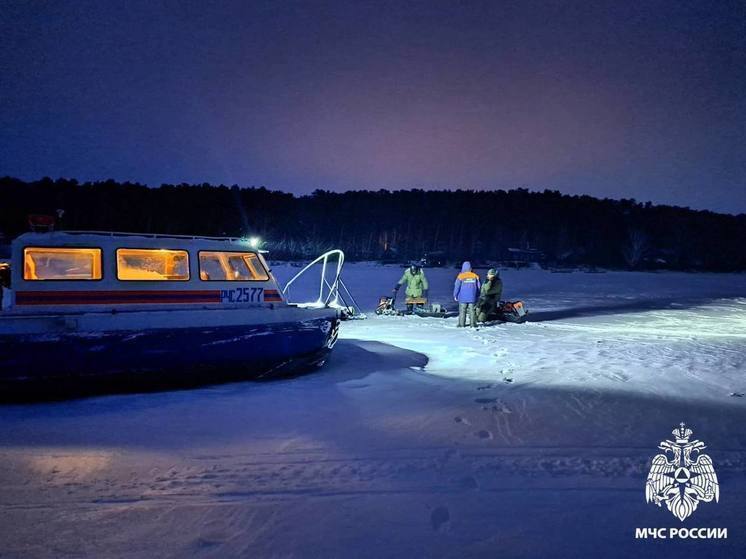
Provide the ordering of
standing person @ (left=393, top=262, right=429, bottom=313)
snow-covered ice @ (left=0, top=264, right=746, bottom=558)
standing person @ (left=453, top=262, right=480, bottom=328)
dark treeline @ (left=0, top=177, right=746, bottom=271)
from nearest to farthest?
snow-covered ice @ (left=0, top=264, right=746, bottom=558)
standing person @ (left=453, top=262, right=480, bottom=328)
standing person @ (left=393, top=262, right=429, bottom=313)
dark treeline @ (left=0, top=177, right=746, bottom=271)

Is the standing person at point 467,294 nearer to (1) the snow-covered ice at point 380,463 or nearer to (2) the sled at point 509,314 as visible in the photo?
(2) the sled at point 509,314

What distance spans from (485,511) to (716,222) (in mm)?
97101

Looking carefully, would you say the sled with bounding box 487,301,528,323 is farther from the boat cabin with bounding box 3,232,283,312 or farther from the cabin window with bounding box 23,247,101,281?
the cabin window with bounding box 23,247,101,281

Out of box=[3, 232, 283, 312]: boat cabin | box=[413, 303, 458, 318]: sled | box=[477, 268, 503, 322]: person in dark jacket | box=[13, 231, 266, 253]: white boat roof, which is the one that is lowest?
box=[413, 303, 458, 318]: sled

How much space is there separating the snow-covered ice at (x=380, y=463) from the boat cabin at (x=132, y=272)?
4.13 feet

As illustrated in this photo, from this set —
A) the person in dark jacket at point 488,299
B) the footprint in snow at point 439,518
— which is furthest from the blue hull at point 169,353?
the person in dark jacket at point 488,299

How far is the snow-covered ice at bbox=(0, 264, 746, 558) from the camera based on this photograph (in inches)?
130

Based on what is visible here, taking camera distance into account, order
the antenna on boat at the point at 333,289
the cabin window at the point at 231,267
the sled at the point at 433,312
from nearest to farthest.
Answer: the cabin window at the point at 231,267
the antenna on boat at the point at 333,289
the sled at the point at 433,312

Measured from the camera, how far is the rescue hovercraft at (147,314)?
617 cm

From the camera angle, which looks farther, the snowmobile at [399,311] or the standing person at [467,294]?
the snowmobile at [399,311]

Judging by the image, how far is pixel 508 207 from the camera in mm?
86062

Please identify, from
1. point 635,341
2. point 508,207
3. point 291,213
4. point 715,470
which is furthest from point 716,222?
point 715,470

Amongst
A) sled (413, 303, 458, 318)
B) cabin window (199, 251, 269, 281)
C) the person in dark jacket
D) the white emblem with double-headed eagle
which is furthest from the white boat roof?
sled (413, 303, 458, 318)

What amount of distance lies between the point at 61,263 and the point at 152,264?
1064 millimetres
